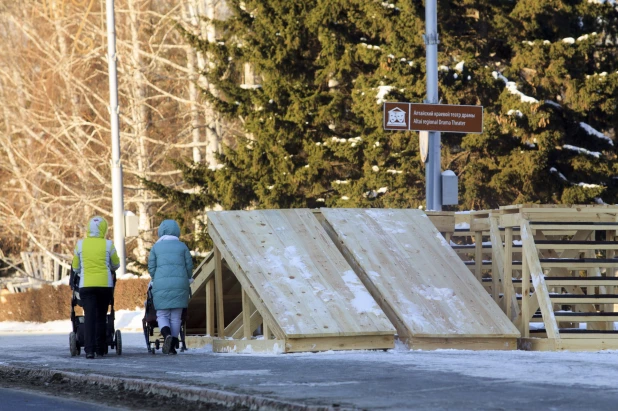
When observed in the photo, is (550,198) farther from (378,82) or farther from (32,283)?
(32,283)

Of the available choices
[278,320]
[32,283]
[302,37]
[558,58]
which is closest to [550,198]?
[558,58]

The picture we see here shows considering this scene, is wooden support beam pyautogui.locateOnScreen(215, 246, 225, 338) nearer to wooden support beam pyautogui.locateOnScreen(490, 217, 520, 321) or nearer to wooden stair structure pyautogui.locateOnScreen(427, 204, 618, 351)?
wooden stair structure pyautogui.locateOnScreen(427, 204, 618, 351)

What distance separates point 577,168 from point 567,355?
14.0 meters

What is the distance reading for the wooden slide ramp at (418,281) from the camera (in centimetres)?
1382

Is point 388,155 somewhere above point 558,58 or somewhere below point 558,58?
below

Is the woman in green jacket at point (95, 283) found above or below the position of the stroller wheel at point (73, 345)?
above

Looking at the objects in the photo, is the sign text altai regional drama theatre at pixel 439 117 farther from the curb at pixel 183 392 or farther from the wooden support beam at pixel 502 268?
the curb at pixel 183 392

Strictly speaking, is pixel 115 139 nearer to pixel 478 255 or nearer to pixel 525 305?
pixel 478 255

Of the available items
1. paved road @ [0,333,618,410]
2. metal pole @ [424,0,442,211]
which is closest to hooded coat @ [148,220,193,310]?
paved road @ [0,333,618,410]

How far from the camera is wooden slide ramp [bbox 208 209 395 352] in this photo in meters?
13.5

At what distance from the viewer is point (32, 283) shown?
42844mm

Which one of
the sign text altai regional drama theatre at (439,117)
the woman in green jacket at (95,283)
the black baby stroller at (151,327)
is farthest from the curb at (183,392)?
the sign text altai regional drama theatre at (439,117)

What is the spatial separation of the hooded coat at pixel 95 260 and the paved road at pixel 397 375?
3.07 feet

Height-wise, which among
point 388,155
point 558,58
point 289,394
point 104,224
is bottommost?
point 289,394
